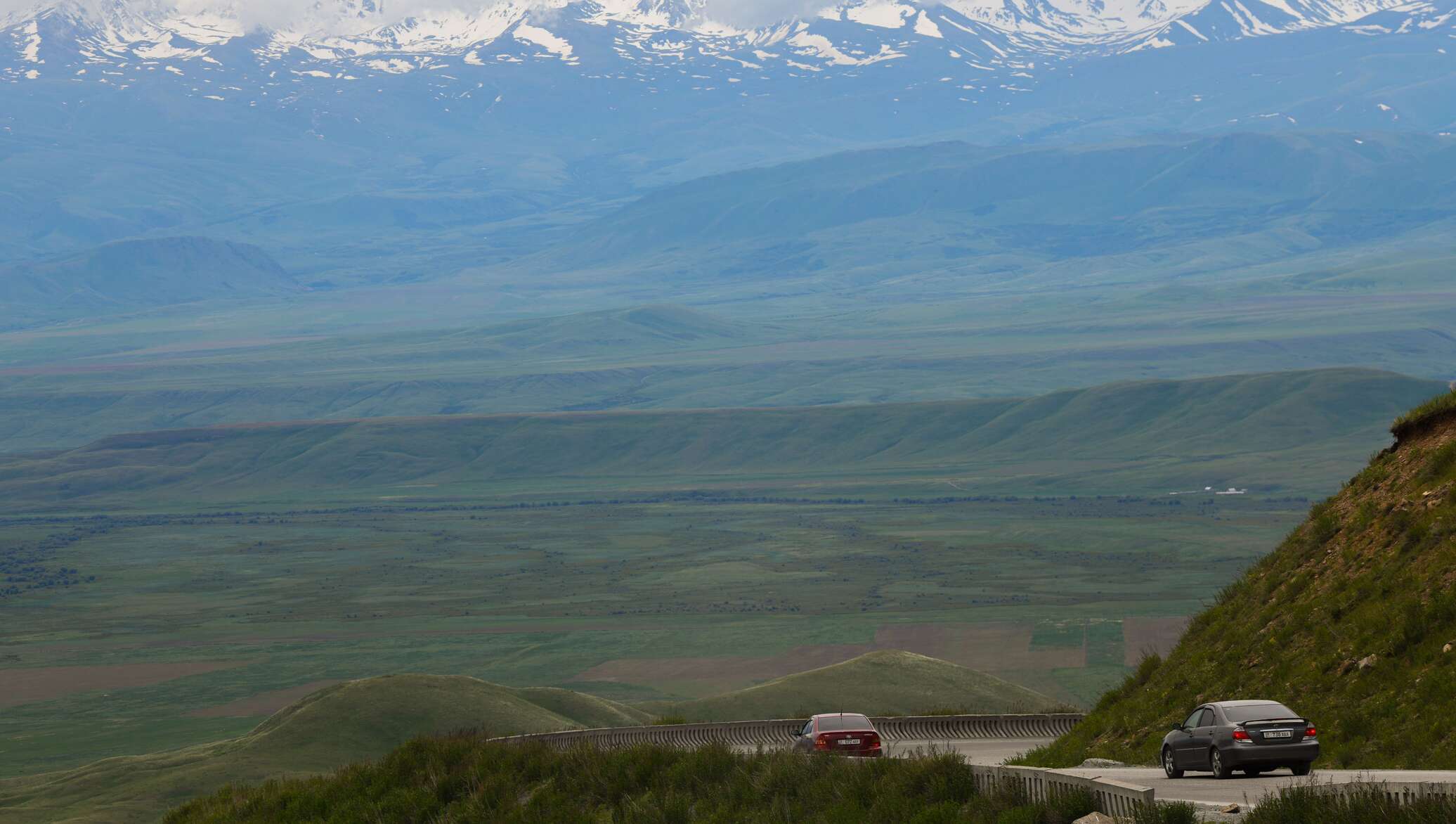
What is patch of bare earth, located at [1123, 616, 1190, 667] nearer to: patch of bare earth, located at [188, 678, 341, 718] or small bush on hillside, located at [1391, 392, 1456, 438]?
patch of bare earth, located at [188, 678, 341, 718]

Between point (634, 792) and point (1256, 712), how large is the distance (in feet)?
32.7

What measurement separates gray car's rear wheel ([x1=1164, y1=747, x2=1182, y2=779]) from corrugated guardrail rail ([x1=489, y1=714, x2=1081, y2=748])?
47.6 feet

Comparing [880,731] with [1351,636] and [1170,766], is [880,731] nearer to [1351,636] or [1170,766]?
[1351,636]

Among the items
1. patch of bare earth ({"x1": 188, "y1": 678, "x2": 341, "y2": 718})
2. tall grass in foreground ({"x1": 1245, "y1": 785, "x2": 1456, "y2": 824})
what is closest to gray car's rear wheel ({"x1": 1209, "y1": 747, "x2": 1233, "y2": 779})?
tall grass in foreground ({"x1": 1245, "y1": 785, "x2": 1456, "y2": 824})

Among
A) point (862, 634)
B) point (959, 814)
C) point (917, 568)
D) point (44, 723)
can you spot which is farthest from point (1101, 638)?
point (959, 814)

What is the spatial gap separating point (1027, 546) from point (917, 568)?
11944 mm

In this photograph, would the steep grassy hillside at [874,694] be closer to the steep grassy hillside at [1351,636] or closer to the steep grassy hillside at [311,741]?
the steep grassy hillside at [311,741]

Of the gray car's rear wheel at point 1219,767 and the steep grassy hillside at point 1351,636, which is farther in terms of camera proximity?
the steep grassy hillside at point 1351,636

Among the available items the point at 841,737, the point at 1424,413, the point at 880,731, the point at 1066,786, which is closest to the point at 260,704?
the point at 880,731

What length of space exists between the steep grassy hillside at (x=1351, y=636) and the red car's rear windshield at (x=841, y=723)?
9.60 ft

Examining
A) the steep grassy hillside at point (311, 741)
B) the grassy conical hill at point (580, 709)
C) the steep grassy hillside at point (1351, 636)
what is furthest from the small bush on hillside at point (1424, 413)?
the grassy conical hill at point (580, 709)

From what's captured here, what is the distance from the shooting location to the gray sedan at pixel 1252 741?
65.0ft

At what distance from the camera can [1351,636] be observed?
24.6 meters

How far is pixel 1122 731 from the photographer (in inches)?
1119
